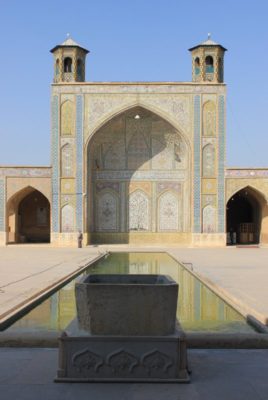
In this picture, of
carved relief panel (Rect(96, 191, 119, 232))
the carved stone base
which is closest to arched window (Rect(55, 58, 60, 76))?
carved relief panel (Rect(96, 191, 119, 232))

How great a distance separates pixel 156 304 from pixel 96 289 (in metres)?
0.30

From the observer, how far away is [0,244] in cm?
1714

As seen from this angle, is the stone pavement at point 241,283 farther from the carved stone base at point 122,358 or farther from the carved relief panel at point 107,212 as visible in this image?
the carved relief panel at point 107,212

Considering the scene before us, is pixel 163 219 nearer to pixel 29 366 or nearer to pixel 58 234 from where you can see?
pixel 58 234

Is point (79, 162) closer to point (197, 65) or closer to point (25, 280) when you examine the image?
point (197, 65)

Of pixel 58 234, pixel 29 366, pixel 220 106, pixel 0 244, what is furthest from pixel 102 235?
pixel 29 366

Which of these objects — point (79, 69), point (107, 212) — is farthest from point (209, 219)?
point (79, 69)

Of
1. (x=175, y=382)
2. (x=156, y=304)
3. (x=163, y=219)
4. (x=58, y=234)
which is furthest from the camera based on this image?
(x=163, y=219)

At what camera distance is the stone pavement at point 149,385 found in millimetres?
2270

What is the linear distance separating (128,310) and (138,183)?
15834mm

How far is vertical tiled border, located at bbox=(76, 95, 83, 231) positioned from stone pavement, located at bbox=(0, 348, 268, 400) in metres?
14.1

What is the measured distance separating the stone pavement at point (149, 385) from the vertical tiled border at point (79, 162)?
14.1 m

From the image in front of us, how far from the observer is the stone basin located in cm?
260

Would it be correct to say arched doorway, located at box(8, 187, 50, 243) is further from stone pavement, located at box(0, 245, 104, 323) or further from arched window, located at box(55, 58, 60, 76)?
stone pavement, located at box(0, 245, 104, 323)
